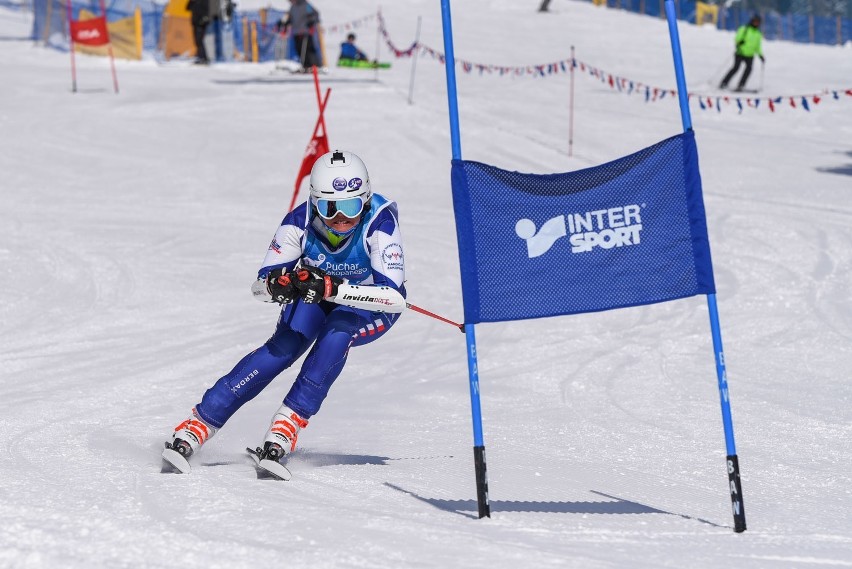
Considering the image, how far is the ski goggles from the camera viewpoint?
6.24 meters

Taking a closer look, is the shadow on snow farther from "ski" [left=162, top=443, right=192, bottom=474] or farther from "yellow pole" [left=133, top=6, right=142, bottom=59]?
"yellow pole" [left=133, top=6, right=142, bottom=59]

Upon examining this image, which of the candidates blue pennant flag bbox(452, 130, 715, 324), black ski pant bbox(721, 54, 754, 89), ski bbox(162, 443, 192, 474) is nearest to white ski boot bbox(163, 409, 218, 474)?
ski bbox(162, 443, 192, 474)

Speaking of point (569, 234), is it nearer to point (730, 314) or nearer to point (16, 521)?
point (16, 521)

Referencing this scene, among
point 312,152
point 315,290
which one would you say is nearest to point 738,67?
point 312,152

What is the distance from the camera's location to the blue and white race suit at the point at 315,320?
20.7ft

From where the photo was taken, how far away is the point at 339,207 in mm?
6246

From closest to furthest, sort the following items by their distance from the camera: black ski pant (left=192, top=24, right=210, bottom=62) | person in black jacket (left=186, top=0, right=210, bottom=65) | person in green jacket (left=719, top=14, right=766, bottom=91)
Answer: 1. person in green jacket (left=719, top=14, right=766, bottom=91)
2. person in black jacket (left=186, top=0, right=210, bottom=65)
3. black ski pant (left=192, top=24, right=210, bottom=62)

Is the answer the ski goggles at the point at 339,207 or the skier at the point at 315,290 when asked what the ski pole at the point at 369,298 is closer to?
the skier at the point at 315,290

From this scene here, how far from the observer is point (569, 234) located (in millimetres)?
5527

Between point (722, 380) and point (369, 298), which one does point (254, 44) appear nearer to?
point (369, 298)

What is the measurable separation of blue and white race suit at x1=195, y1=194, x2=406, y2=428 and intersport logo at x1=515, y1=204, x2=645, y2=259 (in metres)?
1.02

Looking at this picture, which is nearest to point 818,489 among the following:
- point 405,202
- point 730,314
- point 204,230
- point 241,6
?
point 730,314

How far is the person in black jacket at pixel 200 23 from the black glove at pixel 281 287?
2255 centimetres

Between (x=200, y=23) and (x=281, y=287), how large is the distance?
2318cm
